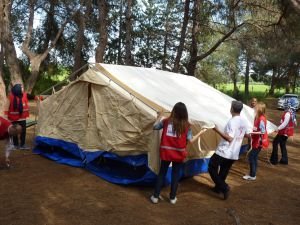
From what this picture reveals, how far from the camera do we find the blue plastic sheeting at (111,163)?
242 inches

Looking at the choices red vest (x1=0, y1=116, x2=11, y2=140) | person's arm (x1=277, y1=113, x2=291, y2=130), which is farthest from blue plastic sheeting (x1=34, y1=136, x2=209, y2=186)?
person's arm (x1=277, y1=113, x2=291, y2=130)

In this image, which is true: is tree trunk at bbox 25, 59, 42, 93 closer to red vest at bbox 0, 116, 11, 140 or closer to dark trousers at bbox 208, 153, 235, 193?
red vest at bbox 0, 116, 11, 140

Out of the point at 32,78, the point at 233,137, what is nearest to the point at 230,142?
the point at 233,137

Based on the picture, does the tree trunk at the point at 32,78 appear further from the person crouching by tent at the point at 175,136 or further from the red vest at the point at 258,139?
the person crouching by tent at the point at 175,136

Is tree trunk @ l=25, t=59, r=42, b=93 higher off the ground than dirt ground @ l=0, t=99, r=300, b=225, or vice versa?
tree trunk @ l=25, t=59, r=42, b=93

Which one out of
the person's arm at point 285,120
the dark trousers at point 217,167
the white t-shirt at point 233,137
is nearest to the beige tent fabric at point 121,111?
the white t-shirt at point 233,137

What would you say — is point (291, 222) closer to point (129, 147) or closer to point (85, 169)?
point (129, 147)

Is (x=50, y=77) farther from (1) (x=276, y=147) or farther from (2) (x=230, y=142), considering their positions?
(2) (x=230, y=142)

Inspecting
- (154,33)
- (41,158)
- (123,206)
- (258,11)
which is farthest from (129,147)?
(154,33)

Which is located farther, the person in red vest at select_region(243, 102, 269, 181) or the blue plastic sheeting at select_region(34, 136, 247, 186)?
the person in red vest at select_region(243, 102, 269, 181)

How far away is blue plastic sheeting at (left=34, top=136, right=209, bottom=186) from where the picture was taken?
20.2 feet

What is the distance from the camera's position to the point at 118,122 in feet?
21.4

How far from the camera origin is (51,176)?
656cm

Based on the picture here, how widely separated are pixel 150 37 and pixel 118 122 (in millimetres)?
26584
